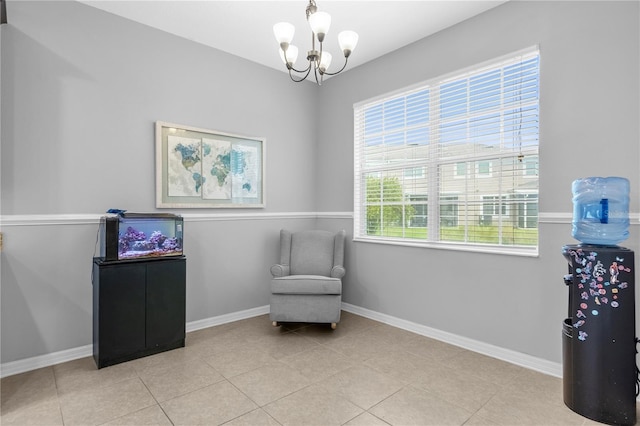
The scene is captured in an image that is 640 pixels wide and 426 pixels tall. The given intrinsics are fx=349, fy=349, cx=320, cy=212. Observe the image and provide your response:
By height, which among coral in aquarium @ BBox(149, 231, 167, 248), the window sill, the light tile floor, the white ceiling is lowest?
the light tile floor

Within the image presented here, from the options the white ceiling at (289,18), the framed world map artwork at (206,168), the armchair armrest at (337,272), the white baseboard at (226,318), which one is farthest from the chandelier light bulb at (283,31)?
the white baseboard at (226,318)

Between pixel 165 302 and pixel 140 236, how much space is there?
603mm

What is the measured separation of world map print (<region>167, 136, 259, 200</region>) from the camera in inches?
134

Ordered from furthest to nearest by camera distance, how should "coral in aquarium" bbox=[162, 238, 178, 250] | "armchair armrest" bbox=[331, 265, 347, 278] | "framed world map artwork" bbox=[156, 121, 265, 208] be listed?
"armchair armrest" bbox=[331, 265, 347, 278], "framed world map artwork" bbox=[156, 121, 265, 208], "coral in aquarium" bbox=[162, 238, 178, 250]

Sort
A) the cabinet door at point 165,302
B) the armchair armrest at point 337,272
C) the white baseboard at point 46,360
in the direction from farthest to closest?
1. the armchair armrest at point 337,272
2. the cabinet door at point 165,302
3. the white baseboard at point 46,360

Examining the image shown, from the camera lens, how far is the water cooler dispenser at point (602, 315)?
1984mm

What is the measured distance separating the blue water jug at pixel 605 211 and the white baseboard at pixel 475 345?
1.04 meters

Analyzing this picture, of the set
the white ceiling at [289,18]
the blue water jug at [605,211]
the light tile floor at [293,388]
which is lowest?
the light tile floor at [293,388]

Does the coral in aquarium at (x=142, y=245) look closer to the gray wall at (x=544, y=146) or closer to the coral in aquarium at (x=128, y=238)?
the coral in aquarium at (x=128, y=238)

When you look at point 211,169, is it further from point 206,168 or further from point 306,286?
point 306,286

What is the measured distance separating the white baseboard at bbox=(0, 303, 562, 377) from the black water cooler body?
54 cm

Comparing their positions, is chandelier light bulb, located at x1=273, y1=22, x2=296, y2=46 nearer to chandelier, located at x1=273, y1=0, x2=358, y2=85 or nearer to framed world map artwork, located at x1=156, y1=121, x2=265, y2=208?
chandelier, located at x1=273, y1=0, x2=358, y2=85

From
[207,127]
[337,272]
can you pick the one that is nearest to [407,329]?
[337,272]

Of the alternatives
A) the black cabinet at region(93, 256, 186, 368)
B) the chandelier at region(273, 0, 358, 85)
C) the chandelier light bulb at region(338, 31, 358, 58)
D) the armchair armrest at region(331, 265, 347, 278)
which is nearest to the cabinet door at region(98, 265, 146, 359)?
the black cabinet at region(93, 256, 186, 368)
